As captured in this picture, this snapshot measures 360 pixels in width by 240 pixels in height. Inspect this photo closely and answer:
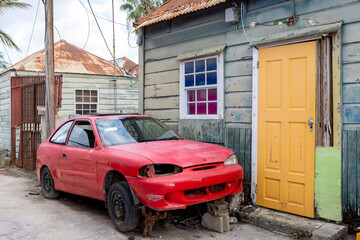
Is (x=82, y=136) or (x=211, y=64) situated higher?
(x=211, y=64)

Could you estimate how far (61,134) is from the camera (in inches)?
255

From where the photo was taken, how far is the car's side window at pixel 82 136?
5.50 m

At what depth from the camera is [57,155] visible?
6176 mm

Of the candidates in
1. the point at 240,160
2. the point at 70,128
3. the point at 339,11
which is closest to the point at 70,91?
the point at 70,128

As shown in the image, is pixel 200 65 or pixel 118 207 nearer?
pixel 118 207

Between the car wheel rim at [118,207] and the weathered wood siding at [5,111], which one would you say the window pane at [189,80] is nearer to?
the car wheel rim at [118,207]

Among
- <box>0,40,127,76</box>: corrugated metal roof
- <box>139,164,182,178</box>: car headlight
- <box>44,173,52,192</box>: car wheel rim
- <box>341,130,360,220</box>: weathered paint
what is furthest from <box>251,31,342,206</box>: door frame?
<box>0,40,127,76</box>: corrugated metal roof

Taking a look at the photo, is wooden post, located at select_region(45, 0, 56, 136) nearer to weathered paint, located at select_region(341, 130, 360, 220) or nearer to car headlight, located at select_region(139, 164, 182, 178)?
car headlight, located at select_region(139, 164, 182, 178)

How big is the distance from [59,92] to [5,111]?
93.2 inches

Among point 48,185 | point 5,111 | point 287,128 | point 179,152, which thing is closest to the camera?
point 179,152

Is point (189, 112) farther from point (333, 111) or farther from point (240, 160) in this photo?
point (333, 111)

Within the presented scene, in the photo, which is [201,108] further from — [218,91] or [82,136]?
[82,136]

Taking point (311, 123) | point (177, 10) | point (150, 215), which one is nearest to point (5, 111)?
point (177, 10)

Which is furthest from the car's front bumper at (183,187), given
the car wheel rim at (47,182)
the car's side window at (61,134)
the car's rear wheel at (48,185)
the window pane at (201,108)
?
the car wheel rim at (47,182)
